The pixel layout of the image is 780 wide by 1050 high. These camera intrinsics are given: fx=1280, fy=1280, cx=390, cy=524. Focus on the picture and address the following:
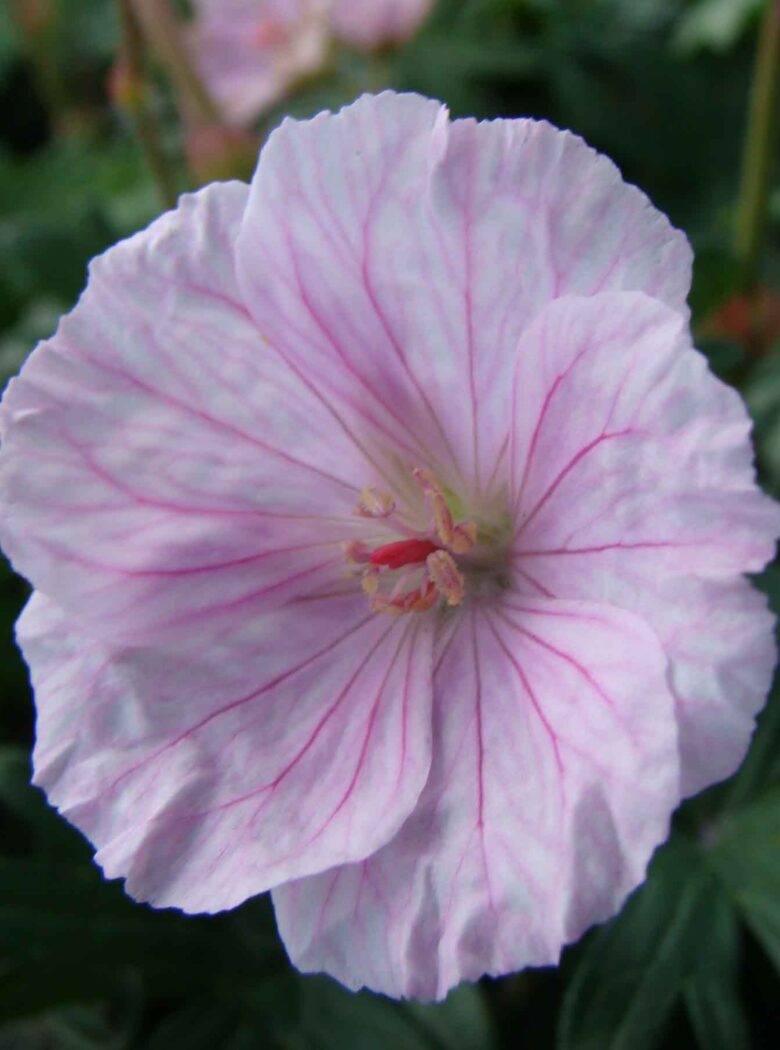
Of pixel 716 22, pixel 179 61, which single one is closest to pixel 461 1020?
pixel 179 61

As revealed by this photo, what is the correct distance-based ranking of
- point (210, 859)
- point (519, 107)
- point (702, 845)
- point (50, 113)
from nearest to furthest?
point (210, 859)
point (702, 845)
point (519, 107)
point (50, 113)

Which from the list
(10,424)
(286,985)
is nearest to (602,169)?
(10,424)

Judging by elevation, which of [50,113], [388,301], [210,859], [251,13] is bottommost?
[210,859]

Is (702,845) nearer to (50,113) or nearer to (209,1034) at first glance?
(209,1034)

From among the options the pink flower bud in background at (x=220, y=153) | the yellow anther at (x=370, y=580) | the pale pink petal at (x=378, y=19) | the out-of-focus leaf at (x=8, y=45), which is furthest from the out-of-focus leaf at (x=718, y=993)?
the out-of-focus leaf at (x=8, y=45)

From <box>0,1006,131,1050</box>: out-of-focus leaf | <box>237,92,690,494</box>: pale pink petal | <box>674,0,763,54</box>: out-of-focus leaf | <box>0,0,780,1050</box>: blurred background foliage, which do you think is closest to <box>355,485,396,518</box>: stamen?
<box>237,92,690,494</box>: pale pink petal

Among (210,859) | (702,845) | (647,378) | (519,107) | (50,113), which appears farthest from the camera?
(50,113)
